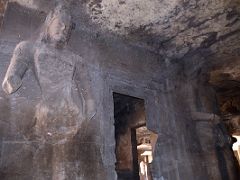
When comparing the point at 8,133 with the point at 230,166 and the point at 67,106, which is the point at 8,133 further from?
the point at 230,166

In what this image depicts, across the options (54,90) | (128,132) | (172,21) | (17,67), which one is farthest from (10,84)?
(128,132)

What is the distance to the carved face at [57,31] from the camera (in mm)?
3176

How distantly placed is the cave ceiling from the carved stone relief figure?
59 centimetres

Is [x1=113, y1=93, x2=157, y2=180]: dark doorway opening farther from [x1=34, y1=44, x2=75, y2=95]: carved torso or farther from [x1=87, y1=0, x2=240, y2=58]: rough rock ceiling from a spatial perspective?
[x1=34, y1=44, x2=75, y2=95]: carved torso

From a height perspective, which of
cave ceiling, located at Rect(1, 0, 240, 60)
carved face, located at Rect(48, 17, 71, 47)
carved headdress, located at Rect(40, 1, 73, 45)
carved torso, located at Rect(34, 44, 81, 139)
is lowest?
carved torso, located at Rect(34, 44, 81, 139)

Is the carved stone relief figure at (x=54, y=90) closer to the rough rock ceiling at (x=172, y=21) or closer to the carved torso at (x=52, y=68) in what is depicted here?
the carved torso at (x=52, y=68)

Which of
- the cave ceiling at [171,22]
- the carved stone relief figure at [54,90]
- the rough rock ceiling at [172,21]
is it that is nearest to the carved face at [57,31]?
the carved stone relief figure at [54,90]

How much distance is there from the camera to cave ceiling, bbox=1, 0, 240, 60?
368 cm

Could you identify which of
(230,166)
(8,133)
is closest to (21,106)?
(8,133)

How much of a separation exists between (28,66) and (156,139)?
2.26 meters

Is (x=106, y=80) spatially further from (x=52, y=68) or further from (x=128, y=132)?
(x=128, y=132)

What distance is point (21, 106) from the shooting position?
295 centimetres

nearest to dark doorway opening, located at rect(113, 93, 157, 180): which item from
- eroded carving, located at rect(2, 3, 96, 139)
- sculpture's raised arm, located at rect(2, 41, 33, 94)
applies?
eroded carving, located at rect(2, 3, 96, 139)

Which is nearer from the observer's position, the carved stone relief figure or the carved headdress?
the carved stone relief figure
